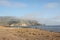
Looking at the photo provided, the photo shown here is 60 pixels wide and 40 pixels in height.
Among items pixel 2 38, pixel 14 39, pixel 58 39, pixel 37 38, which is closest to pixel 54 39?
pixel 58 39

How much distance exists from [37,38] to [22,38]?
2.09 metres

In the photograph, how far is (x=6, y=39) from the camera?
2266cm

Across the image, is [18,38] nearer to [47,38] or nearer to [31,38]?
[31,38]

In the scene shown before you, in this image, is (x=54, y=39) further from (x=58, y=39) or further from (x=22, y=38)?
(x=22, y=38)

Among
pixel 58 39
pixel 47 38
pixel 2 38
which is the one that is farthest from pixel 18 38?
pixel 58 39

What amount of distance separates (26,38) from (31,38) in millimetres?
722

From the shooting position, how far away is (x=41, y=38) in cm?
2445

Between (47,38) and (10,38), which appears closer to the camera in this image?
(10,38)

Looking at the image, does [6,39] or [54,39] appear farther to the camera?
[54,39]

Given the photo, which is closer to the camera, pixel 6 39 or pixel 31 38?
pixel 6 39

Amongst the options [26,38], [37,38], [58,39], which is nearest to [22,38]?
[26,38]

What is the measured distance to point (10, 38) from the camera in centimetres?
2316

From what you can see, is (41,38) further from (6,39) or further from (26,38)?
(6,39)

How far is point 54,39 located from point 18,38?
505cm
